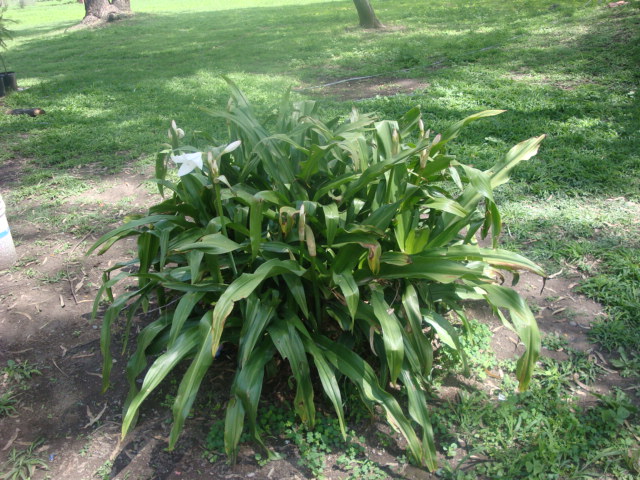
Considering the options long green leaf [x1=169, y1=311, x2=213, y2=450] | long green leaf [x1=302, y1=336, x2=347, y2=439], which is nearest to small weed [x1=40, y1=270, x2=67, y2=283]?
long green leaf [x1=169, y1=311, x2=213, y2=450]

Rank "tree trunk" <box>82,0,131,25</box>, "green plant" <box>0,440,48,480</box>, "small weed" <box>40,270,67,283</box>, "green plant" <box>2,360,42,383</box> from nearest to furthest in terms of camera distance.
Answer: "green plant" <box>0,440,48,480</box> < "green plant" <box>2,360,42,383</box> < "small weed" <box>40,270,67,283</box> < "tree trunk" <box>82,0,131,25</box>

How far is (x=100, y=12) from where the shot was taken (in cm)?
1582

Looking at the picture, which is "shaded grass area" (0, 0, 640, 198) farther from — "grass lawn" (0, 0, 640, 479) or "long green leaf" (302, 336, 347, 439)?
"long green leaf" (302, 336, 347, 439)

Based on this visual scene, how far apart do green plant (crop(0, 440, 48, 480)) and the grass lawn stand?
1686mm

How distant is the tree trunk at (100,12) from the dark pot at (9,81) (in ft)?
27.9

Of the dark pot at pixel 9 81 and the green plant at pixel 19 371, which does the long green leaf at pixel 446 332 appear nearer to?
the green plant at pixel 19 371

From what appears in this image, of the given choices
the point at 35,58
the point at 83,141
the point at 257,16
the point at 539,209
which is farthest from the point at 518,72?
the point at 35,58

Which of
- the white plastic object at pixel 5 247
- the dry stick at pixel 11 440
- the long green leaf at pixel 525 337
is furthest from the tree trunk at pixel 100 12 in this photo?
the long green leaf at pixel 525 337

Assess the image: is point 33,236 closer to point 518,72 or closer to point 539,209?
point 539,209

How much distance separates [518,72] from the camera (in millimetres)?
7020

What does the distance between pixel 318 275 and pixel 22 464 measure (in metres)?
1.46

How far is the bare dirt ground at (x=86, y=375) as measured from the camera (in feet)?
7.11

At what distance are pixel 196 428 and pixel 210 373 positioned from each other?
0.33 m

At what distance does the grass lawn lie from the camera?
3.29 metres
